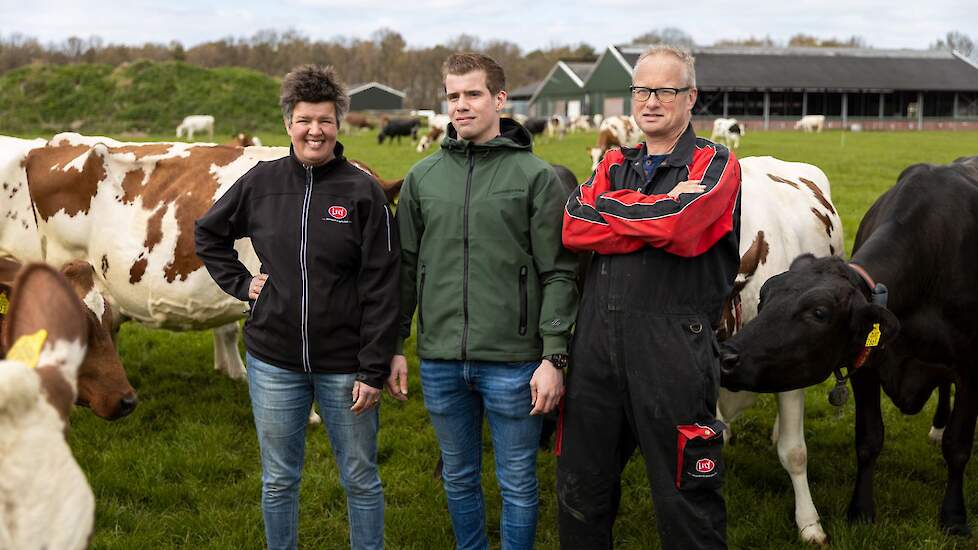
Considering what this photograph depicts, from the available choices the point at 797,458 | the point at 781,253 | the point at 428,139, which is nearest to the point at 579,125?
the point at 428,139

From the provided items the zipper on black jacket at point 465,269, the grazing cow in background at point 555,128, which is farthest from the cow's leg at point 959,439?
the grazing cow in background at point 555,128

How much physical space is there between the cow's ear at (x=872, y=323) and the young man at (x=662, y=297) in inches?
31.6

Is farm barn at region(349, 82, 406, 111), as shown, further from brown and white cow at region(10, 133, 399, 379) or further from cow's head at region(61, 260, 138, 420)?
cow's head at region(61, 260, 138, 420)

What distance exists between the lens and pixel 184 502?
4.79 m

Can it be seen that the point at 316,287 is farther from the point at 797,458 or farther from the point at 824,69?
the point at 824,69

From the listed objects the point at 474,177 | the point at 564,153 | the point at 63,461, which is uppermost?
the point at 474,177

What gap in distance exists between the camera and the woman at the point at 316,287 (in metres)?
3.21

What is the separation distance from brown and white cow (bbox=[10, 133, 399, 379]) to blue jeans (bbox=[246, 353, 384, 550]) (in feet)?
7.31

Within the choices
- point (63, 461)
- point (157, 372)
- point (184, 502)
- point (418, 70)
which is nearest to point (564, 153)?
point (157, 372)

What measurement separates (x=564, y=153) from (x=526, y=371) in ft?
87.6

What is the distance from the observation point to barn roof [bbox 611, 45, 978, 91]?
57.7 meters

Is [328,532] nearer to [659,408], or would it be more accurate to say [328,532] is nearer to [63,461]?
[659,408]

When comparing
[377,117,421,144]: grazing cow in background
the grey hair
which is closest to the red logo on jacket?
the grey hair

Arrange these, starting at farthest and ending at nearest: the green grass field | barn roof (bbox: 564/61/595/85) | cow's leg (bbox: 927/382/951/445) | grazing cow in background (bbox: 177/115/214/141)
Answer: barn roof (bbox: 564/61/595/85), grazing cow in background (bbox: 177/115/214/141), cow's leg (bbox: 927/382/951/445), the green grass field
